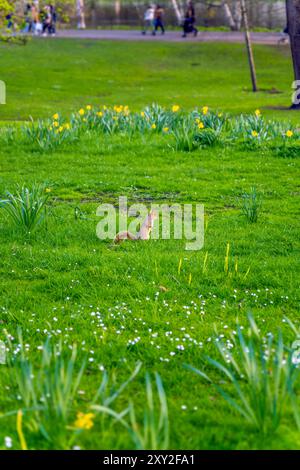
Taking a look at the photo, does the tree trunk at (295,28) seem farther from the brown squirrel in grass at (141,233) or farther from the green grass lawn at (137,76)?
the brown squirrel in grass at (141,233)

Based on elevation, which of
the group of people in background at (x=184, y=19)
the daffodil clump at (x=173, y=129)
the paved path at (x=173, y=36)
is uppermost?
the group of people in background at (x=184, y=19)

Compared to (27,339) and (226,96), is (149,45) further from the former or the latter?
(27,339)

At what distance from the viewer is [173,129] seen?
12.0 m

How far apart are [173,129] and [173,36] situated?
25.4 m

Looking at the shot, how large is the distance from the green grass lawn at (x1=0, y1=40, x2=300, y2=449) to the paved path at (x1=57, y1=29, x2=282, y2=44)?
23.7 metres

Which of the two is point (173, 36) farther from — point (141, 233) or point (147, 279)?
point (147, 279)

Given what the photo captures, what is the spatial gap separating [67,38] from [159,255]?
3047 cm

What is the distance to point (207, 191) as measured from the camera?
9.04 m

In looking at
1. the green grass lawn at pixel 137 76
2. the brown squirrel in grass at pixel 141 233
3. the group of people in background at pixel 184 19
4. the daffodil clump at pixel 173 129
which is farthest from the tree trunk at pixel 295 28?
the group of people in background at pixel 184 19

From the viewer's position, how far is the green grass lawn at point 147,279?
3.75m

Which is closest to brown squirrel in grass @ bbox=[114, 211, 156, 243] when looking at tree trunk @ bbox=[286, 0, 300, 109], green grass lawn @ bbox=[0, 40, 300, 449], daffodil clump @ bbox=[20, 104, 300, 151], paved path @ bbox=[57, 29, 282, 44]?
green grass lawn @ bbox=[0, 40, 300, 449]

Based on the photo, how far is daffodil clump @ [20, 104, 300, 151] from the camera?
37.3ft

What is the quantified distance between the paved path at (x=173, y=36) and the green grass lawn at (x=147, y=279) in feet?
77.7

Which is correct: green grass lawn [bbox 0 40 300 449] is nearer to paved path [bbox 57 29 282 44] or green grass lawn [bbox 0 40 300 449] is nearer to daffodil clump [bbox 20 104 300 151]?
daffodil clump [bbox 20 104 300 151]
